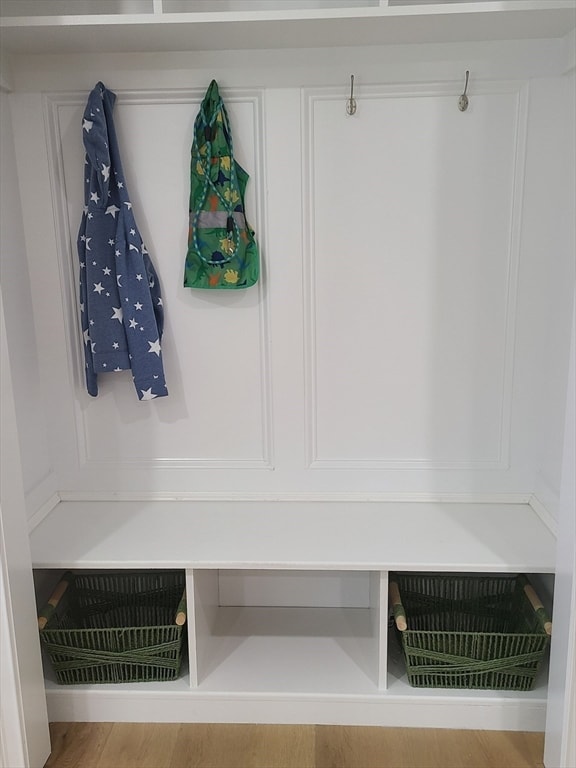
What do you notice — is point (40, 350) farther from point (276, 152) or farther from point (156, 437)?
point (276, 152)

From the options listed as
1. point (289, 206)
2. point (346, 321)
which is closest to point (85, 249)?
point (289, 206)

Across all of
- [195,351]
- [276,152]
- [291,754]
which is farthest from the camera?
[195,351]

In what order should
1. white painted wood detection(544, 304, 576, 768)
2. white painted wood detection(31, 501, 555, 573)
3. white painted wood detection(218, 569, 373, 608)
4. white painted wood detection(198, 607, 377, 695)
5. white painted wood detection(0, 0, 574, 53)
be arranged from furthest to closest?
white painted wood detection(218, 569, 373, 608) → white painted wood detection(198, 607, 377, 695) → white painted wood detection(31, 501, 555, 573) → white painted wood detection(0, 0, 574, 53) → white painted wood detection(544, 304, 576, 768)

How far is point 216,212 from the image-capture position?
2107 mm

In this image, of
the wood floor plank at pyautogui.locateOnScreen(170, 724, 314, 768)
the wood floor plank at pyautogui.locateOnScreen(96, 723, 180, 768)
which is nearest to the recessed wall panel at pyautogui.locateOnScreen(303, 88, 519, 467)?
the wood floor plank at pyautogui.locateOnScreen(170, 724, 314, 768)

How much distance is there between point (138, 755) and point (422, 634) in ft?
2.81

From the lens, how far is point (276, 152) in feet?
6.97

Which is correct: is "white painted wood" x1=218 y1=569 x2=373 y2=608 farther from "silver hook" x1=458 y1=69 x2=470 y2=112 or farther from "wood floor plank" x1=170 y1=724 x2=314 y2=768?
"silver hook" x1=458 y1=69 x2=470 y2=112

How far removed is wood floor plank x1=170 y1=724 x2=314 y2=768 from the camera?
186cm

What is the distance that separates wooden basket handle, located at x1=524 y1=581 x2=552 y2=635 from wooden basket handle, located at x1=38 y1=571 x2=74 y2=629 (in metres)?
1.39

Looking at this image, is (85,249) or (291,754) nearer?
(291,754)

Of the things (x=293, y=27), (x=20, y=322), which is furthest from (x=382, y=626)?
(x=293, y=27)

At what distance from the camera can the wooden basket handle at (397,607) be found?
1.93 metres

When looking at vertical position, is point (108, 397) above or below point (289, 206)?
below
